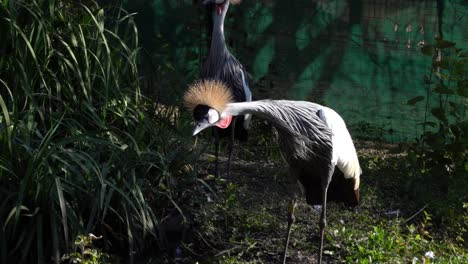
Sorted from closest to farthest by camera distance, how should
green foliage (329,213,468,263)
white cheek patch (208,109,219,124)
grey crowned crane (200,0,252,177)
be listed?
white cheek patch (208,109,219,124) < green foliage (329,213,468,263) < grey crowned crane (200,0,252,177)

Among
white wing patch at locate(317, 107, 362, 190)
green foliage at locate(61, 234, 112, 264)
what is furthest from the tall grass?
white wing patch at locate(317, 107, 362, 190)

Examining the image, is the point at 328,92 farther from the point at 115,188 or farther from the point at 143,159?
the point at 115,188

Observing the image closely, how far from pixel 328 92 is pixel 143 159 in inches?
132

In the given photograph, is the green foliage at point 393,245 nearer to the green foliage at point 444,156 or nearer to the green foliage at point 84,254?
the green foliage at point 444,156

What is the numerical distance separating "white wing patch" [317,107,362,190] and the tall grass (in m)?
1.11

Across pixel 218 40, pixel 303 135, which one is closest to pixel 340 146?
pixel 303 135

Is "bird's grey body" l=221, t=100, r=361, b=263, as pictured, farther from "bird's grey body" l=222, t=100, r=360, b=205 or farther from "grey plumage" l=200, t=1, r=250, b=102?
"grey plumage" l=200, t=1, r=250, b=102

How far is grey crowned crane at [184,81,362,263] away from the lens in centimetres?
440

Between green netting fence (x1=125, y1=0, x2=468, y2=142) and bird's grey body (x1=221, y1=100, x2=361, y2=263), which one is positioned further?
green netting fence (x1=125, y1=0, x2=468, y2=142)

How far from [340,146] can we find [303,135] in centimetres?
39

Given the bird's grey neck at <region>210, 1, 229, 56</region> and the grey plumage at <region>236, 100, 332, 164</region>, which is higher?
the bird's grey neck at <region>210, 1, 229, 56</region>

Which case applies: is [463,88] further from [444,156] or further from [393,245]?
[393,245]

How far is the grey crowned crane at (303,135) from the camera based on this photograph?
4398 millimetres

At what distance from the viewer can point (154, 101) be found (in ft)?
22.0
